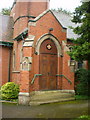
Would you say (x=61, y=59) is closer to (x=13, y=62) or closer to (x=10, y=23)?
(x=13, y=62)

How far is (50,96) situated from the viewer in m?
10.9

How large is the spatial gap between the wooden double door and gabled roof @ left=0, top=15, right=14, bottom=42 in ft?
18.9

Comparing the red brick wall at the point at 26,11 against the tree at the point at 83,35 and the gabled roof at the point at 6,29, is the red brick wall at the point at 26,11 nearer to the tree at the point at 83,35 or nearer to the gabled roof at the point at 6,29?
the gabled roof at the point at 6,29

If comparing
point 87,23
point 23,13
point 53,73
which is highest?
point 23,13

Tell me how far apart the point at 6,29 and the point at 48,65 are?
8.41m

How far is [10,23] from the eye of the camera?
1841 cm

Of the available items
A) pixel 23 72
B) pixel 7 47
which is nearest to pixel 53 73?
pixel 23 72

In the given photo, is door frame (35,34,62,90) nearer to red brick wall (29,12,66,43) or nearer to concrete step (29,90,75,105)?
red brick wall (29,12,66,43)

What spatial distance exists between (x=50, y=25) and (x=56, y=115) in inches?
279

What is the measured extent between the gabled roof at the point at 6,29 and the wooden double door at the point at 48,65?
577 centimetres

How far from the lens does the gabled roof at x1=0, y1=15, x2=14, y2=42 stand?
1580 centimetres

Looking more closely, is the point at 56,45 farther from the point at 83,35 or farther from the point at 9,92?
the point at 9,92

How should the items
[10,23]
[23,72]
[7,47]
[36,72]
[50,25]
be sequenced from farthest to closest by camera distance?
[10,23] → [7,47] → [50,25] → [36,72] → [23,72]

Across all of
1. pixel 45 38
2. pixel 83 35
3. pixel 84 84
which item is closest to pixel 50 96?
pixel 84 84
